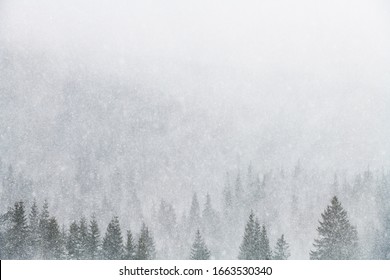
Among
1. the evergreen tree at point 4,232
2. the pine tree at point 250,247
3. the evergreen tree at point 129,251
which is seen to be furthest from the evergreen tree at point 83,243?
the pine tree at point 250,247

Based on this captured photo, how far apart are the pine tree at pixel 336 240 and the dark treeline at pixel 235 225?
0.04 metres

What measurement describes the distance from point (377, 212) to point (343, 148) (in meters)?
8.85

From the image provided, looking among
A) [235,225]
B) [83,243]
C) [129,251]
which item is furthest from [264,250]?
[235,225]

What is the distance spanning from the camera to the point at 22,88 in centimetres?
2691

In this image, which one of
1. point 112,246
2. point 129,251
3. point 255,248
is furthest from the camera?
point 255,248

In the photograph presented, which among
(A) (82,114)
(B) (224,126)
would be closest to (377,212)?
(B) (224,126)

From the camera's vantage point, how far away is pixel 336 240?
15.9 meters

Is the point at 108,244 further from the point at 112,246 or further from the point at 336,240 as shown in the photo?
the point at 336,240

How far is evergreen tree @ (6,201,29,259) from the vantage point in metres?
14.9

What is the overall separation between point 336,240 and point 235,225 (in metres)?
10.1

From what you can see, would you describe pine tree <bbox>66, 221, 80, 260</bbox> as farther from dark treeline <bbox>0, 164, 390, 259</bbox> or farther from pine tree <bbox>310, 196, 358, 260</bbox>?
pine tree <bbox>310, 196, 358, 260</bbox>

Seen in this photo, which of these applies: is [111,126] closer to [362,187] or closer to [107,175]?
[107,175]

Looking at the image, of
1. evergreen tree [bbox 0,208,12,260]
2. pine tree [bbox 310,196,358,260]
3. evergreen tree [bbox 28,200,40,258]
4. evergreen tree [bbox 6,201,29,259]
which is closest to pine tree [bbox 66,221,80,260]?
evergreen tree [bbox 28,200,40,258]

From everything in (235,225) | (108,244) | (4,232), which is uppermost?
(235,225)
